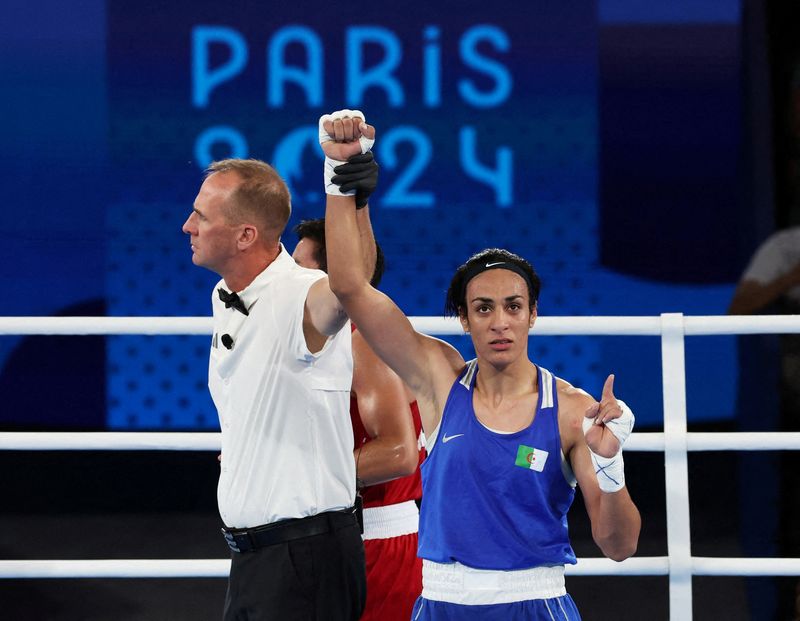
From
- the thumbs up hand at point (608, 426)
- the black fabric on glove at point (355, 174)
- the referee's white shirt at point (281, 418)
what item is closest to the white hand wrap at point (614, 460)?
the thumbs up hand at point (608, 426)

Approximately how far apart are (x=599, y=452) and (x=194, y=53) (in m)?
5.05

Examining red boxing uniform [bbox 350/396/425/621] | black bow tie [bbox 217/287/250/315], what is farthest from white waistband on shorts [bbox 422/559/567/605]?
black bow tie [bbox 217/287/250/315]

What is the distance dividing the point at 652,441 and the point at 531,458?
805 millimetres

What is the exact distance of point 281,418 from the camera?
2340 mm

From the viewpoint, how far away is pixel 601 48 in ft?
22.3

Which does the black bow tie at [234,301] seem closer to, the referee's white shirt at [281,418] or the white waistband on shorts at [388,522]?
the referee's white shirt at [281,418]

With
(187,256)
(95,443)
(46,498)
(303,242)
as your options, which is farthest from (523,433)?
(46,498)

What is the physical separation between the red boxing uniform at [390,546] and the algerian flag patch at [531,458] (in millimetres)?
610

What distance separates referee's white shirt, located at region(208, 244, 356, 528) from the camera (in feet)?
7.64

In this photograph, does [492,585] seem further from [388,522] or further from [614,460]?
[388,522]

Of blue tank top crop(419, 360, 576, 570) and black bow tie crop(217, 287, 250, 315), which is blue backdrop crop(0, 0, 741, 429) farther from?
blue tank top crop(419, 360, 576, 570)

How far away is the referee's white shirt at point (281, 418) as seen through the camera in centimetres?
233

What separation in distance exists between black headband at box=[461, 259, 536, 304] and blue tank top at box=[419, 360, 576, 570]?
278 mm

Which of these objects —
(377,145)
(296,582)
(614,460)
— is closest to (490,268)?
(614,460)
